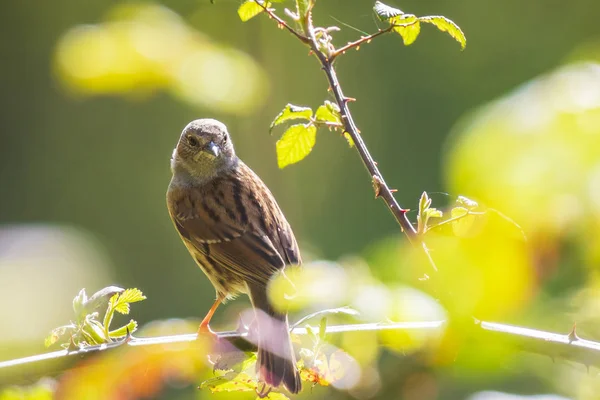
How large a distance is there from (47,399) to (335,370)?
0.41 metres

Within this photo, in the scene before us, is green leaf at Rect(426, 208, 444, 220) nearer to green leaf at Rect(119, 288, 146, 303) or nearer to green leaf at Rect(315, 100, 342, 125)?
green leaf at Rect(315, 100, 342, 125)

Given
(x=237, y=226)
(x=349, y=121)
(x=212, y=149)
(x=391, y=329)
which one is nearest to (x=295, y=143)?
(x=349, y=121)

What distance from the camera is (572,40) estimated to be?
6512mm

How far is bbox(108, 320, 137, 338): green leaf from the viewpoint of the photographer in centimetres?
167

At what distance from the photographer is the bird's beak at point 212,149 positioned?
317 centimetres

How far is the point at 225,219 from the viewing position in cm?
300

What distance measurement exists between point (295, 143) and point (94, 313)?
1.87ft

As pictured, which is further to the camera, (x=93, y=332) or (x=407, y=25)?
(x=93, y=332)

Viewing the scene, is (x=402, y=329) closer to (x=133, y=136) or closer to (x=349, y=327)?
(x=349, y=327)

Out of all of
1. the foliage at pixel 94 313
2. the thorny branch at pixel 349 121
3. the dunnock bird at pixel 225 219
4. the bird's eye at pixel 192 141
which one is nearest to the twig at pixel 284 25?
the thorny branch at pixel 349 121

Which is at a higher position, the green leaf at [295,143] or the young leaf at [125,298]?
the green leaf at [295,143]

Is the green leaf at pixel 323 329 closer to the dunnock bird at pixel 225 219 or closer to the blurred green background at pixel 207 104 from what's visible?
the blurred green background at pixel 207 104

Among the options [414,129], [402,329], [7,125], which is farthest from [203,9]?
[7,125]

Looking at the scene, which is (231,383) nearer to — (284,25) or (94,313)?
(94,313)
